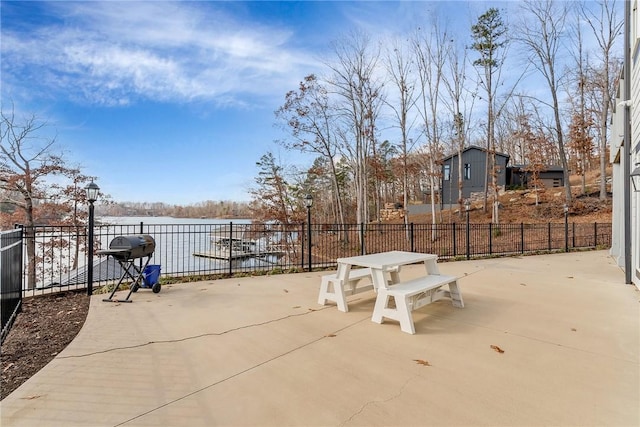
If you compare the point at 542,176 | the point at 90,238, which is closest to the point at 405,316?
the point at 90,238

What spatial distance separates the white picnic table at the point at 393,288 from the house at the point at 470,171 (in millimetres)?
21647

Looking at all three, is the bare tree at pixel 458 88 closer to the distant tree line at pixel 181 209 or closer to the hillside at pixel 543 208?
the hillside at pixel 543 208

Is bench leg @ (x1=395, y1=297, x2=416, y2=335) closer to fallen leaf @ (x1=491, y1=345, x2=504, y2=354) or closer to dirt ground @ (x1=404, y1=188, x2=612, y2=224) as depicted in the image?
fallen leaf @ (x1=491, y1=345, x2=504, y2=354)

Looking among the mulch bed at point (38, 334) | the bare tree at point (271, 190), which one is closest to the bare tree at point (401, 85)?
the bare tree at point (271, 190)

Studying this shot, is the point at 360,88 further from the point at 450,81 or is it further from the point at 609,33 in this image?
the point at 609,33

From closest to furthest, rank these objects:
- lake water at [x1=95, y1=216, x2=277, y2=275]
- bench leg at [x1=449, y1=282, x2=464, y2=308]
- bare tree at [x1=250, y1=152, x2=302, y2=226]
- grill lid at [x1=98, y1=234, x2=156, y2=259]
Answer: bench leg at [x1=449, y1=282, x2=464, y2=308] < grill lid at [x1=98, y1=234, x2=156, y2=259] < lake water at [x1=95, y1=216, x2=277, y2=275] < bare tree at [x1=250, y1=152, x2=302, y2=226]

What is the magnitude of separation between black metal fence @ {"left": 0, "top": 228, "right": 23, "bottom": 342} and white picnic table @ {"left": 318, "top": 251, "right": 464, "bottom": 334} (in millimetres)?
3451

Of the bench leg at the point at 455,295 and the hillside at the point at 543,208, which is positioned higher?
the hillside at the point at 543,208

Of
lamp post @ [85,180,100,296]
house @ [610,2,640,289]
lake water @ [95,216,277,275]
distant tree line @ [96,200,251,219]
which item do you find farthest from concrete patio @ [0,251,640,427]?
distant tree line @ [96,200,251,219]

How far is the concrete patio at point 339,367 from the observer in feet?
6.18

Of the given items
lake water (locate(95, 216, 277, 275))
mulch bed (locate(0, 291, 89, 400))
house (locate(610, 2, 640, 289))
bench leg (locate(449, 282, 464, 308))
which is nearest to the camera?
mulch bed (locate(0, 291, 89, 400))

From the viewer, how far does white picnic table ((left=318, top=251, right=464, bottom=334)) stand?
10.8 ft

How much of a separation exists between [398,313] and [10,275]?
4626mm

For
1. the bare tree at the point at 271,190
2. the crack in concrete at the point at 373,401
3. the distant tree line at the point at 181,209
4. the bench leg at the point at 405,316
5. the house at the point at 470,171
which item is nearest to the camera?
the crack in concrete at the point at 373,401
